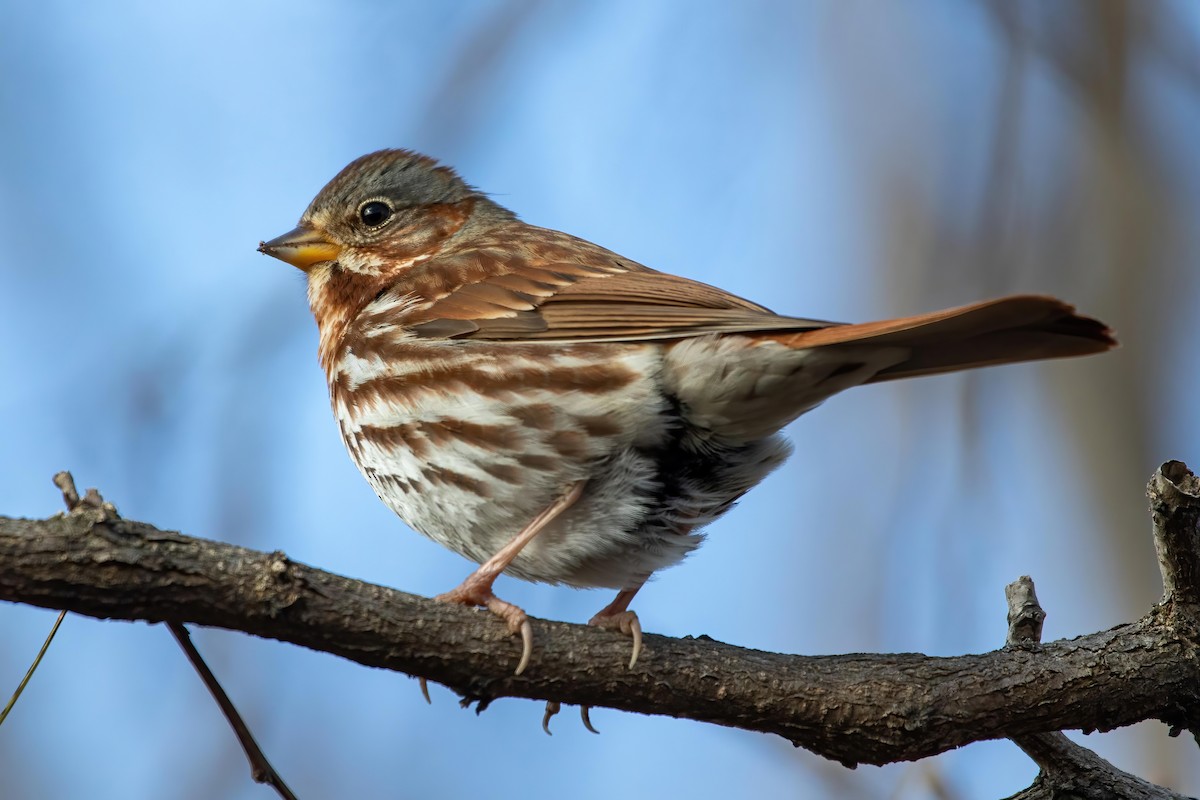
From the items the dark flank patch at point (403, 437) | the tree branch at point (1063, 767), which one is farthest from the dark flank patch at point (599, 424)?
the tree branch at point (1063, 767)

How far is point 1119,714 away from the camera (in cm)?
366

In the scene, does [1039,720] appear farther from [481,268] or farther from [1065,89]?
[1065,89]

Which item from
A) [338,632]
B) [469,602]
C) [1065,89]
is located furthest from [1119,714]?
[1065,89]

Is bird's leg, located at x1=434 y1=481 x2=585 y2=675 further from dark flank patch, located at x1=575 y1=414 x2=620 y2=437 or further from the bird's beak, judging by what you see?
the bird's beak

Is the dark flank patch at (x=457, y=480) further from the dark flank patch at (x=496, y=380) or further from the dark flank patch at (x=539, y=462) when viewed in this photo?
the dark flank patch at (x=496, y=380)

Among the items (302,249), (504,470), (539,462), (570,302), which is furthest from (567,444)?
(302,249)

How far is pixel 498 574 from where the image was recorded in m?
4.04

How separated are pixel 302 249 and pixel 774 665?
2797 millimetres

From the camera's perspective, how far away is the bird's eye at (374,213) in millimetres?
5359

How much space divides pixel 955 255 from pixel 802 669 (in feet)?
12.8

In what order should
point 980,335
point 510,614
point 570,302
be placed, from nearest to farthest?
1. point 510,614
2. point 980,335
3. point 570,302

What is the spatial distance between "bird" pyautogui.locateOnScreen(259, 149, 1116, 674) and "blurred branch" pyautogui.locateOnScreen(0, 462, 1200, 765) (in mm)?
233

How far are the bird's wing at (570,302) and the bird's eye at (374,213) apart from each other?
467 millimetres

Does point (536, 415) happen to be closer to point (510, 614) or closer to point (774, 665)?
point (510, 614)
